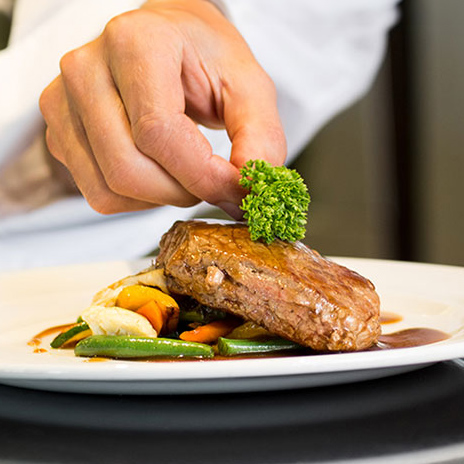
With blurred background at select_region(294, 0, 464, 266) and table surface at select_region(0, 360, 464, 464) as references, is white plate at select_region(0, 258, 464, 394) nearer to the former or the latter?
table surface at select_region(0, 360, 464, 464)

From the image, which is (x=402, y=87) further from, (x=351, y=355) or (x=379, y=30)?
(x=351, y=355)

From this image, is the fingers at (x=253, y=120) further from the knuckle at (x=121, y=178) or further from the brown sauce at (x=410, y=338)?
the brown sauce at (x=410, y=338)

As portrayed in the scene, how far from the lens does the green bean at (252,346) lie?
1329 mm

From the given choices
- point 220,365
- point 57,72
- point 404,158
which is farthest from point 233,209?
point 404,158

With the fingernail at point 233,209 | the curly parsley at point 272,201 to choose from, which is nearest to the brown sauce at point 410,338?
the curly parsley at point 272,201

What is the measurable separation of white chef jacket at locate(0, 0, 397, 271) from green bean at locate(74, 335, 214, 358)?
1.44 metres

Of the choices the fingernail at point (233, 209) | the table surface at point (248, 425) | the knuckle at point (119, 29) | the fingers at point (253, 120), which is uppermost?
the knuckle at point (119, 29)

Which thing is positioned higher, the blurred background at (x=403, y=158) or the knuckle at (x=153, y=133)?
the knuckle at (x=153, y=133)

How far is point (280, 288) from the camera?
1.36 meters

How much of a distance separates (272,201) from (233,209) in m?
0.27

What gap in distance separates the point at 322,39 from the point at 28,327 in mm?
2195

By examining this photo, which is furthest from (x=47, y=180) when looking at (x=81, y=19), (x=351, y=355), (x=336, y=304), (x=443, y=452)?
(x=443, y=452)

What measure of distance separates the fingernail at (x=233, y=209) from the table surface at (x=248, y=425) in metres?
0.63

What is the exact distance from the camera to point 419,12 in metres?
5.60
